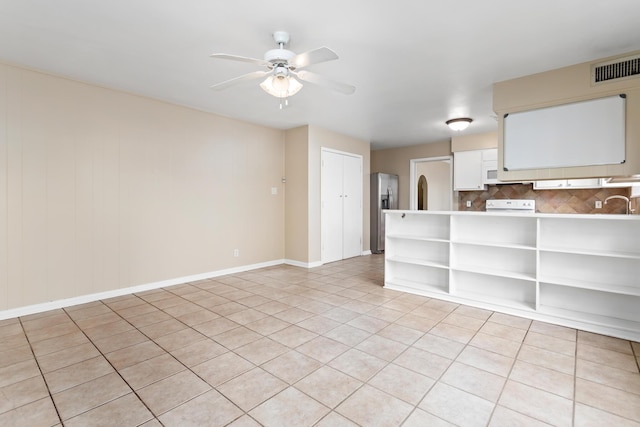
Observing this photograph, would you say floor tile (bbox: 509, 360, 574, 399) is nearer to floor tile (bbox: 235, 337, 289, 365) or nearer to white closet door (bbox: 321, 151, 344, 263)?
floor tile (bbox: 235, 337, 289, 365)

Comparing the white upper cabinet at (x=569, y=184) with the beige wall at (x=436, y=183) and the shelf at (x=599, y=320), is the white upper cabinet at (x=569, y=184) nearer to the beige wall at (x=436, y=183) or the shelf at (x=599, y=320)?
the shelf at (x=599, y=320)

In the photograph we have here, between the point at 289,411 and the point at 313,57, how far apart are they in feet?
7.67

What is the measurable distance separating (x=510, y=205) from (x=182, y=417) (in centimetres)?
611

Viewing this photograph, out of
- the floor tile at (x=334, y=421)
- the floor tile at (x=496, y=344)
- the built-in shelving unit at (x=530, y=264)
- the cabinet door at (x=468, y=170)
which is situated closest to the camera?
the floor tile at (x=334, y=421)

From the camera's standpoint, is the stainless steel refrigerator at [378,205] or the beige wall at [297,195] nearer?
the beige wall at [297,195]

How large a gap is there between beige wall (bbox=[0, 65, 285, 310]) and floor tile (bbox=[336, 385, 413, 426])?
3.38 metres

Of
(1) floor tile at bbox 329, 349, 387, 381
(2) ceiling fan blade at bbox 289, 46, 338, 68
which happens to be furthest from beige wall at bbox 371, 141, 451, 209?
(1) floor tile at bbox 329, 349, 387, 381

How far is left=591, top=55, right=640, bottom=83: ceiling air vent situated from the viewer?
2.82 meters

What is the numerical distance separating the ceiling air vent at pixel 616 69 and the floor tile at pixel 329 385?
362 cm

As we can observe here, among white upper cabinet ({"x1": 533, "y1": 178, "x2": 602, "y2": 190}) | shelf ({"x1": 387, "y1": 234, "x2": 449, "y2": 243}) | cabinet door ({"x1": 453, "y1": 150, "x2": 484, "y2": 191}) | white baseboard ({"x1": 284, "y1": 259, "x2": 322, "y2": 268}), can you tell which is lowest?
white baseboard ({"x1": 284, "y1": 259, "x2": 322, "y2": 268})

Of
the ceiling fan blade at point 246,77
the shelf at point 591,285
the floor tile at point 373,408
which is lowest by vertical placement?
the floor tile at point 373,408

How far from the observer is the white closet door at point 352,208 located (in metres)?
6.23

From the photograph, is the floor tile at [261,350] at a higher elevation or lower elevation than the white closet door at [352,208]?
lower

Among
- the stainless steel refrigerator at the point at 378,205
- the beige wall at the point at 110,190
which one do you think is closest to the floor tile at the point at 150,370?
the beige wall at the point at 110,190
